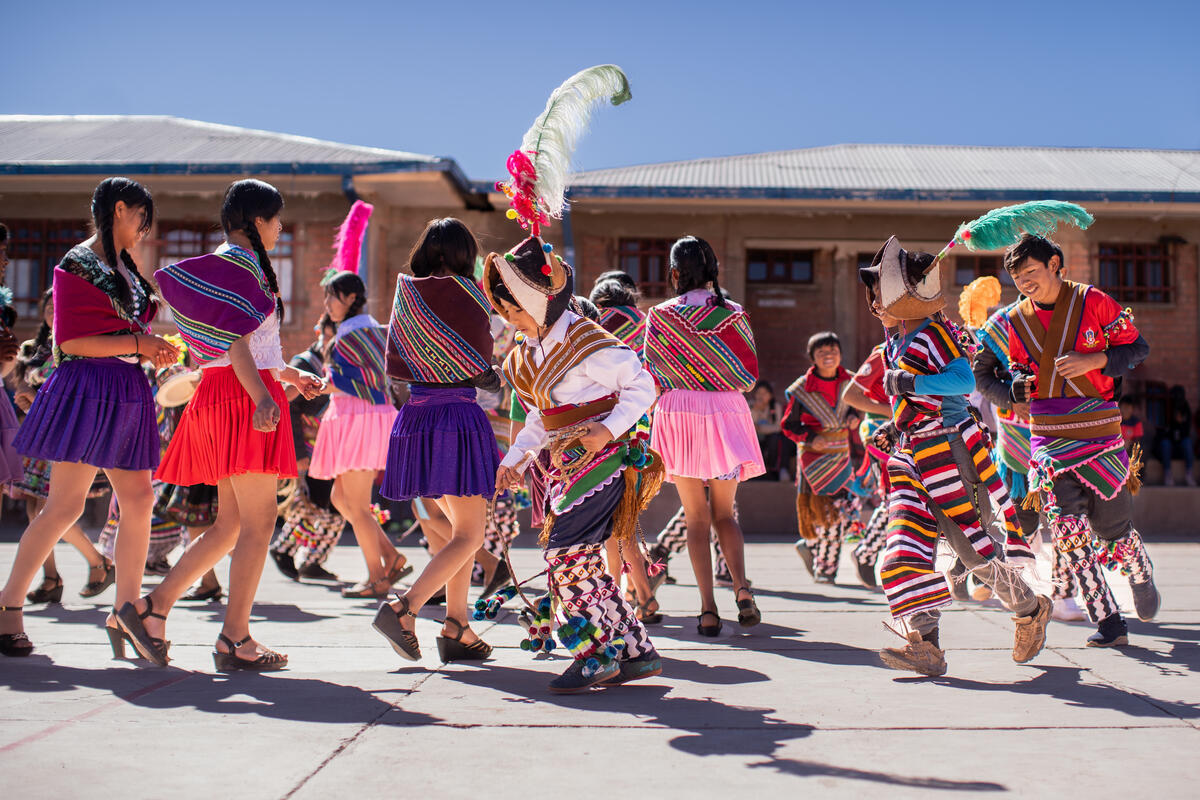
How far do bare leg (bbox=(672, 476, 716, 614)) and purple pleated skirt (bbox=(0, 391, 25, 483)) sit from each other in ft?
10.0

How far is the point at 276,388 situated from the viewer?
4.37 meters

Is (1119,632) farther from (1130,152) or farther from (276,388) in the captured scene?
(1130,152)

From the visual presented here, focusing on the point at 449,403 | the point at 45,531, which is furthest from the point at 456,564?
the point at 45,531

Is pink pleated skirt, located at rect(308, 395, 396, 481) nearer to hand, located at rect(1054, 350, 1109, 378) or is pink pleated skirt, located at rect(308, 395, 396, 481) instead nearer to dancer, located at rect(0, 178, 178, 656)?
→ dancer, located at rect(0, 178, 178, 656)

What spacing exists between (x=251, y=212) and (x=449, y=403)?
1.06 meters

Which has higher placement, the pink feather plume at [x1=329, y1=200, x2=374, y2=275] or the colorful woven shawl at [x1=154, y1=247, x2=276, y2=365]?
the pink feather plume at [x1=329, y1=200, x2=374, y2=275]

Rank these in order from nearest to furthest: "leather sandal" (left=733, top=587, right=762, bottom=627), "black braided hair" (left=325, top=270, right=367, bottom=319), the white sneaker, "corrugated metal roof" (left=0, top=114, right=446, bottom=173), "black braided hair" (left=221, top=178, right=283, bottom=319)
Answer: "black braided hair" (left=221, top=178, right=283, bottom=319) → "leather sandal" (left=733, top=587, right=762, bottom=627) → the white sneaker → "black braided hair" (left=325, top=270, right=367, bottom=319) → "corrugated metal roof" (left=0, top=114, right=446, bottom=173)

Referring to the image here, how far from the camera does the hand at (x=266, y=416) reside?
13.1ft

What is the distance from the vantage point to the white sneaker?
18.7 feet

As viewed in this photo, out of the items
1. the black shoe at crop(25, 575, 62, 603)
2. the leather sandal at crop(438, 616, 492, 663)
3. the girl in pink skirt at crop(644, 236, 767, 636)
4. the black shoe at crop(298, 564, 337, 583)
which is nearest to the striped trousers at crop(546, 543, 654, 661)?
the leather sandal at crop(438, 616, 492, 663)

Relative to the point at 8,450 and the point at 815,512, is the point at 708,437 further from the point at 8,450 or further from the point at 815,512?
the point at 8,450

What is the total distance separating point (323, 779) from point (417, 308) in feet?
7.17

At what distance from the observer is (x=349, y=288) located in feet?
21.4

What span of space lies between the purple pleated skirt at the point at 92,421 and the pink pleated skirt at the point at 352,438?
188 cm
